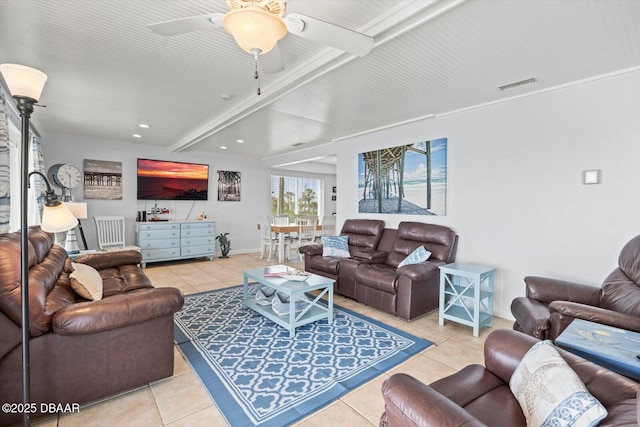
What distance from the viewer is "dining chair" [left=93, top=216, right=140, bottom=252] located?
5539mm

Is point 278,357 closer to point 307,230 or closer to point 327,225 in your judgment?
point 307,230

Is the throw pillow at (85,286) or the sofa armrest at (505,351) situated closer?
the sofa armrest at (505,351)

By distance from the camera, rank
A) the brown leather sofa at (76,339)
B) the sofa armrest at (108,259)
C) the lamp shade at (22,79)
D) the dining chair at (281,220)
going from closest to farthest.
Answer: the lamp shade at (22,79)
the brown leather sofa at (76,339)
the sofa armrest at (108,259)
the dining chair at (281,220)

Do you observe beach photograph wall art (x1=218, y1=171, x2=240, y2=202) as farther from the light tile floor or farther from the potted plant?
the light tile floor

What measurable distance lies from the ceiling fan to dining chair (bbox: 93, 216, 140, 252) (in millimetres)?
5104

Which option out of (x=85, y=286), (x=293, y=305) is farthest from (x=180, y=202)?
(x=293, y=305)

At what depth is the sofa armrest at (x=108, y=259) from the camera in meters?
3.45

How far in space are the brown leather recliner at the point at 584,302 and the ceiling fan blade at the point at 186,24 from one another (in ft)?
8.94

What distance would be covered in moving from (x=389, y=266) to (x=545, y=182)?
198cm

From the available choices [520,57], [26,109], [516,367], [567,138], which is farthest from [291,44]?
[567,138]

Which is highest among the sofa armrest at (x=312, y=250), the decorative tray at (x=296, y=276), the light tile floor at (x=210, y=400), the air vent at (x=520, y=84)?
the air vent at (x=520, y=84)

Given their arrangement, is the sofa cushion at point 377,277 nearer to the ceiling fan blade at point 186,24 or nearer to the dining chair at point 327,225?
the ceiling fan blade at point 186,24

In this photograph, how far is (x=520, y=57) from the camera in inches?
93.4

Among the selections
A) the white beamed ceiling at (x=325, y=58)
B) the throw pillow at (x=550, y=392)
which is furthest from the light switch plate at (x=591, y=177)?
the throw pillow at (x=550, y=392)
